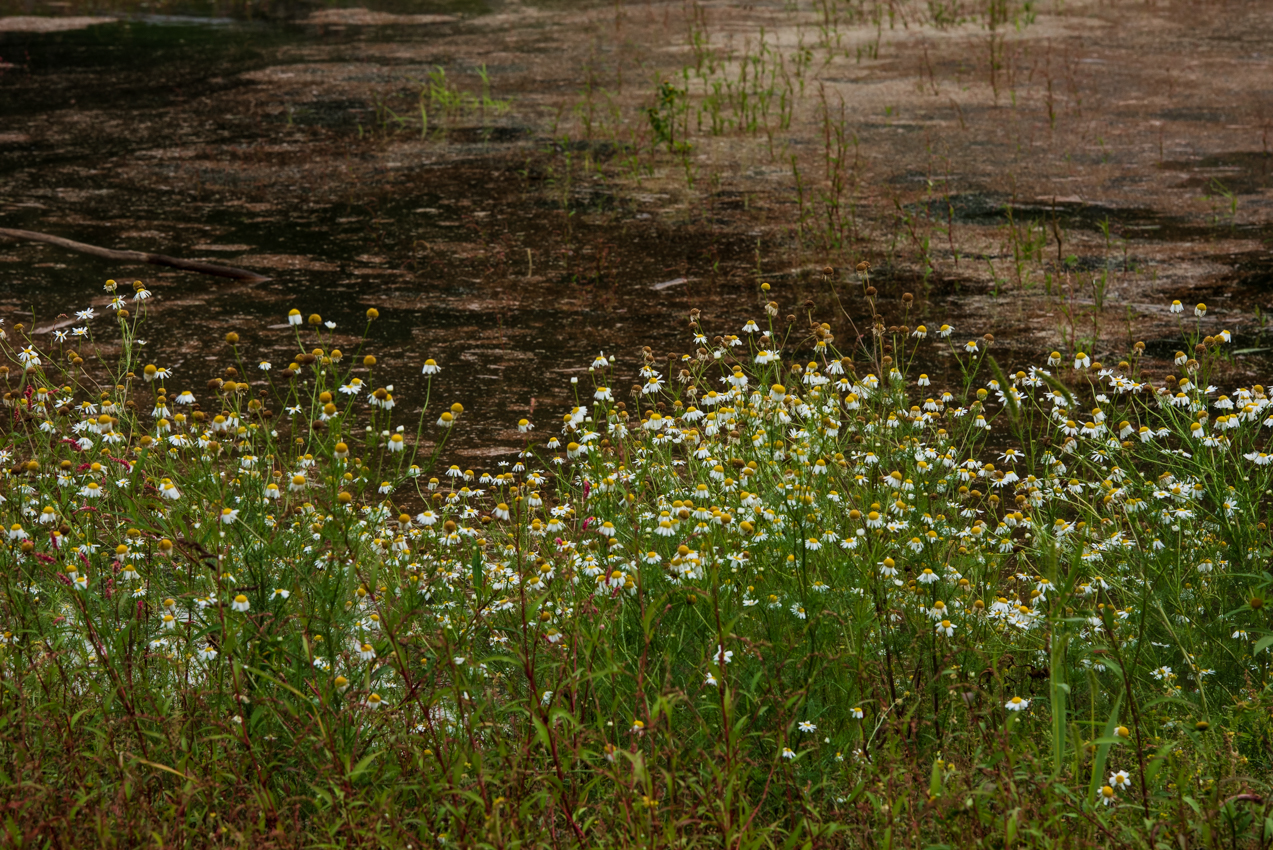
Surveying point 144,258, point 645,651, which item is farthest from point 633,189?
point 645,651

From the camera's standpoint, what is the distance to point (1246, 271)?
5.93m

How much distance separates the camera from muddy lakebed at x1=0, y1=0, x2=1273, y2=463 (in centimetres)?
553

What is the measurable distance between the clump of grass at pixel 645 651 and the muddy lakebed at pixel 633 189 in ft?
4.06

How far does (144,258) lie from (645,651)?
4887 mm

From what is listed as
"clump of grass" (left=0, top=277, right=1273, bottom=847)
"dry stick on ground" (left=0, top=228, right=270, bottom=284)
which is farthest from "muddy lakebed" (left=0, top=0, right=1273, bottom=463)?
"clump of grass" (left=0, top=277, right=1273, bottom=847)

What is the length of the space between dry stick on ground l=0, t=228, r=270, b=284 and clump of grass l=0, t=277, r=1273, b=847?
2.74m

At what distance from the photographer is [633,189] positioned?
25.2ft

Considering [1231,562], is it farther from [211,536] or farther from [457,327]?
[457,327]

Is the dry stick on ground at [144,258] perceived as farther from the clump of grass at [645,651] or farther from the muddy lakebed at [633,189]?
the clump of grass at [645,651]

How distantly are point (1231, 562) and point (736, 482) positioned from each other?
1.18 metres

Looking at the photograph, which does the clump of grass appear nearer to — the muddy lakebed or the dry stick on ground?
the muddy lakebed

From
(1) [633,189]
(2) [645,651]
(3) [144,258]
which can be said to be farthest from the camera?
(1) [633,189]

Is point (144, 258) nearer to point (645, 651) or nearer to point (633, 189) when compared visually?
point (633, 189)

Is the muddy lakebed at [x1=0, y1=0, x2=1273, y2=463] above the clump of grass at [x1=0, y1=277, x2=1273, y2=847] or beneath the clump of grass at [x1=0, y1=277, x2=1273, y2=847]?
above
